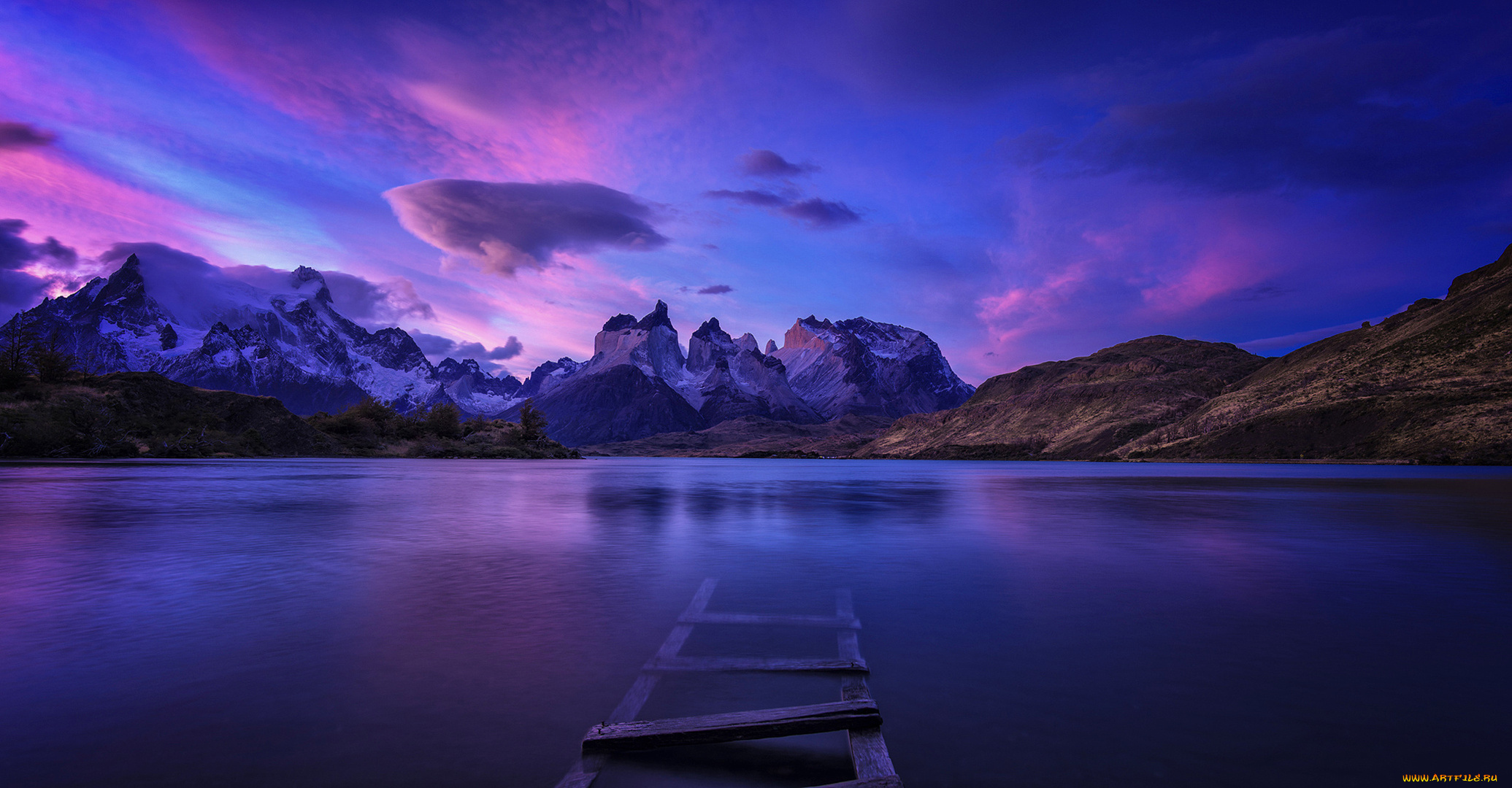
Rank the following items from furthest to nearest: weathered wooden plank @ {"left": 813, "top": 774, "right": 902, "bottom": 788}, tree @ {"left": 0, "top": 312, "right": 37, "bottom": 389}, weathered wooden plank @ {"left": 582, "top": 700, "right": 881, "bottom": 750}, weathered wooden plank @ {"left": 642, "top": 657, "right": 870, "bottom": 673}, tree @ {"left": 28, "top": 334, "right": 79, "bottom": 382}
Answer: tree @ {"left": 28, "top": 334, "right": 79, "bottom": 382} → tree @ {"left": 0, "top": 312, "right": 37, "bottom": 389} → weathered wooden plank @ {"left": 642, "top": 657, "right": 870, "bottom": 673} → weathered wooden plank @ {"left": 582, "top": 700, "right": 881, "bottom": 750} → weathered wooden plank @ {"left": 813, "top": 774, "right": 902, "bottom": 788}

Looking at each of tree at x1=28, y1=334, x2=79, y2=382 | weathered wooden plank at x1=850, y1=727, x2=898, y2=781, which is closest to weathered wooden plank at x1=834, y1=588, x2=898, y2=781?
weathered wooden plank at x1=850, y1=727, x2=898, y2=781

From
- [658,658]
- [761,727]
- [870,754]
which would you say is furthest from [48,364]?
[870,754]

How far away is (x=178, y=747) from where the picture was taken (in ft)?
21.8

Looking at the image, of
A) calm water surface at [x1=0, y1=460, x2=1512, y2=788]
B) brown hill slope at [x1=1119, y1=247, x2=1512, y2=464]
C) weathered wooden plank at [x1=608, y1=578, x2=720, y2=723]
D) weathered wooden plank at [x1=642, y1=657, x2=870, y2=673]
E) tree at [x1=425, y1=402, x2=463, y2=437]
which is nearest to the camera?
calm water surface at [x1=0, y1=460, x2=1512, y2=788]

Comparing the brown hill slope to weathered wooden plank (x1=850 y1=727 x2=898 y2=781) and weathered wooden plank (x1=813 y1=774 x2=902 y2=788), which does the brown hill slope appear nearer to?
weathered wooden plank (x1=850 y1=727 x2=898 y2=781)

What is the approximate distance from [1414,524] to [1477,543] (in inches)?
312

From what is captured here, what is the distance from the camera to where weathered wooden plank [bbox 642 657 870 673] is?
29.7 ft

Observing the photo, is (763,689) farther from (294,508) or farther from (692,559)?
(294,508)

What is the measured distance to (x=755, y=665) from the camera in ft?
30.8

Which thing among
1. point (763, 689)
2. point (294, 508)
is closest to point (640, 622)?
point (763, 689)

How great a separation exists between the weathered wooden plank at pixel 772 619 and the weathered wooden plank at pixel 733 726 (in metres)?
5.26

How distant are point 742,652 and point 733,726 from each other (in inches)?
154

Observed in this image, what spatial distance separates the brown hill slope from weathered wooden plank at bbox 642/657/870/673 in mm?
187809

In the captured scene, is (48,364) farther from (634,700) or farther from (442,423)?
(634,700)
